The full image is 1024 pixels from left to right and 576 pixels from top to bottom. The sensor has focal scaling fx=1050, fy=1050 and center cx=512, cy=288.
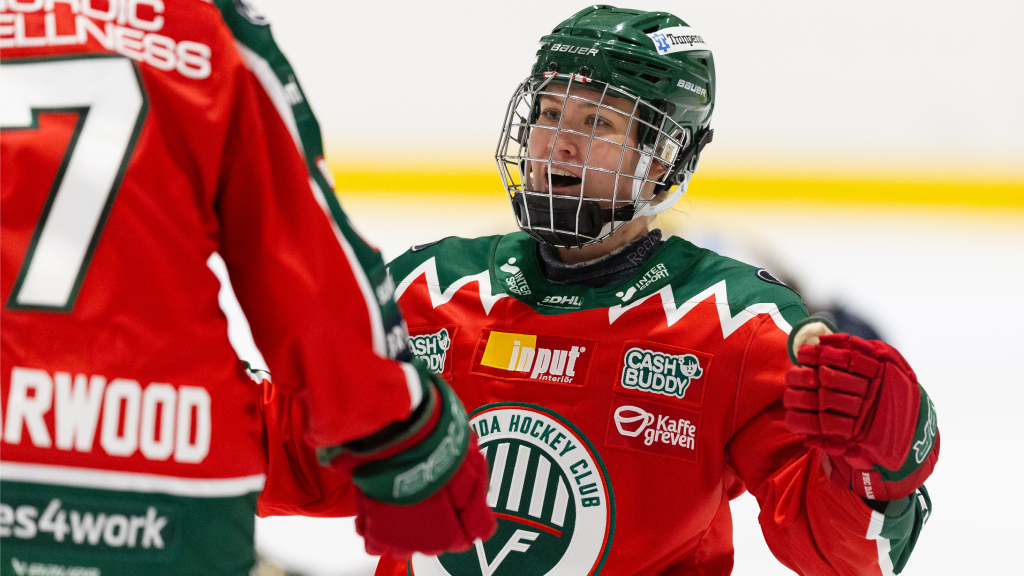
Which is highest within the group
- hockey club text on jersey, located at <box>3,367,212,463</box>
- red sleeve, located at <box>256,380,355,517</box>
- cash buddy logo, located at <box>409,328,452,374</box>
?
hockey club text on jersey, located at <box>3,367,212,463</box>

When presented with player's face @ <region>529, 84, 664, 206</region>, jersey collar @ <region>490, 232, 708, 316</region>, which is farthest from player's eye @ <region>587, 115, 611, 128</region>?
jersey collar @ <region>490, 232, 708, 316</region>

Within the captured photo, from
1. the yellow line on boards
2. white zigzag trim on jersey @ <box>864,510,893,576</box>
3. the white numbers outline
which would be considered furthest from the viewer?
the yellow line on boards

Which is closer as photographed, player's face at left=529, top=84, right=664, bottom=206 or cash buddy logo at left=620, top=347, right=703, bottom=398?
cash buddy logo at left=620, top=347, right=703, bottom=398

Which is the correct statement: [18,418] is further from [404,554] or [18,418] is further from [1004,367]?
[1004,367]

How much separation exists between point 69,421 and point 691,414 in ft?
3.48

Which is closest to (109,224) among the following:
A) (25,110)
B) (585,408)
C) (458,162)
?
(25,110)

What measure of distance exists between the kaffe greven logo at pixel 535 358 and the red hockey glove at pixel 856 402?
1.39ft

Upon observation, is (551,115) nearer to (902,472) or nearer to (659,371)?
(659,371)

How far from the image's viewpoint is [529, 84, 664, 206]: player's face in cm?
191

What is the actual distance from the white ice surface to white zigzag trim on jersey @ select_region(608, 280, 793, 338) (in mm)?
399

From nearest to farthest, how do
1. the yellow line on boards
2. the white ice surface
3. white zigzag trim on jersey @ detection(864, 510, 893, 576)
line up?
white zigzag trim on jersey @ detection(864, 510, 893, 576), the white ice surface, the yellow line on boards

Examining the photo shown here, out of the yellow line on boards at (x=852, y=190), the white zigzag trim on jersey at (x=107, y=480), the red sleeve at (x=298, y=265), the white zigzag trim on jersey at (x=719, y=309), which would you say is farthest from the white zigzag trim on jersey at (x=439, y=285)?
the yellow line on boards at (x=852, y=190)

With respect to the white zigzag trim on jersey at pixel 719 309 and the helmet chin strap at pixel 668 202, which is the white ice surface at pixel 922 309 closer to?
the helmet chin strap at pixel 668 202

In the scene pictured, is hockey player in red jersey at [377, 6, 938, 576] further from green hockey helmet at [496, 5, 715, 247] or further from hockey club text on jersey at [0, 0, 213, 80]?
hockey club text on jersey at [0, 0, 213, 80]
